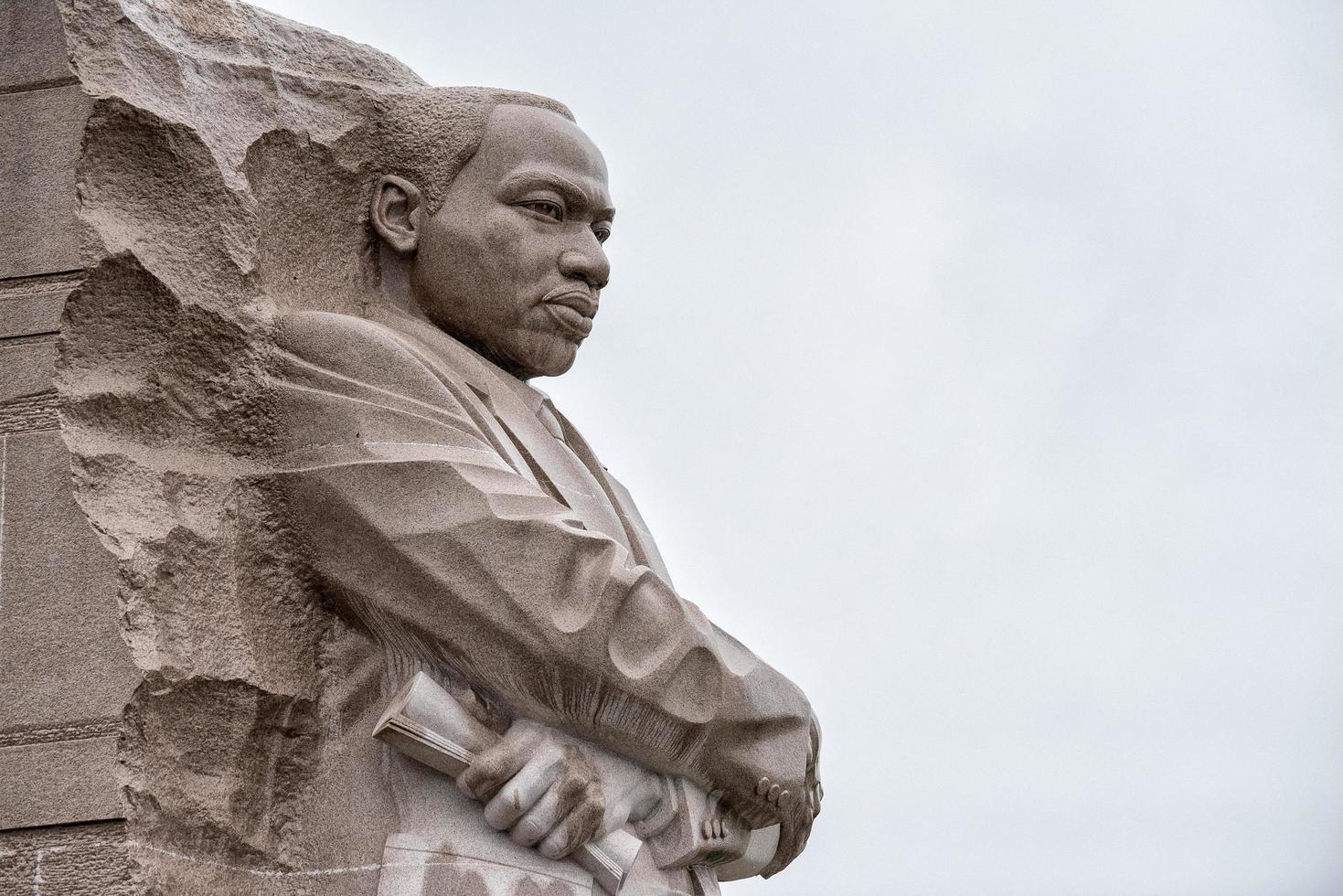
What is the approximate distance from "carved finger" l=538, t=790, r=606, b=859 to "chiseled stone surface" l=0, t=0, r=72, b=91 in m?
2.29

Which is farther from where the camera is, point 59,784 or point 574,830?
point 574,830

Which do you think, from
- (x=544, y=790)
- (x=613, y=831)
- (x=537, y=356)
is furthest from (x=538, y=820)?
(x=537, y=356)

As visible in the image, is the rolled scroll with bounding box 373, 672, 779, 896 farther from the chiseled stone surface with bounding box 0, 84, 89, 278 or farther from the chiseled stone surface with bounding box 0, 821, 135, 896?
the chiseled stone surface with bounding box 0, 84, 89, 278

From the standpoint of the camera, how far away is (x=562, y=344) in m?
5.72

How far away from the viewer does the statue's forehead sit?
5.64 m

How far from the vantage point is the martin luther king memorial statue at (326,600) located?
4629 mm

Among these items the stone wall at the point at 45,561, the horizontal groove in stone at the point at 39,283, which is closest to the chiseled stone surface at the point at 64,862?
the stone wall at the point at 45,561

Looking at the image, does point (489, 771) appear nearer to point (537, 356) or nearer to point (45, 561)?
point (45, 561)

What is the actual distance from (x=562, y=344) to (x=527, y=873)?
1.73 metres

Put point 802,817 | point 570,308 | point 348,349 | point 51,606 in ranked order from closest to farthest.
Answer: point 51,606 < point 348,349 < point 802,817 < point 570,308

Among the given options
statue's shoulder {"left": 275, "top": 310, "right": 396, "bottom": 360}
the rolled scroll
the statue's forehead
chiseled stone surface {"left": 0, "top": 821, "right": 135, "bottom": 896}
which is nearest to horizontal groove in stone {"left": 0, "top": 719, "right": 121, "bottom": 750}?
chiseled stone surface {"left": 0, "top": 821, "right": 135, "bottom": 896}

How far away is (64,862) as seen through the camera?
13.8 feet

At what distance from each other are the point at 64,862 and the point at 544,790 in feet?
3.76

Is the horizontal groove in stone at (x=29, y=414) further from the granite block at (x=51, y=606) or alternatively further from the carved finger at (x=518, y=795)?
the carved finger at (x=518, y=795)
